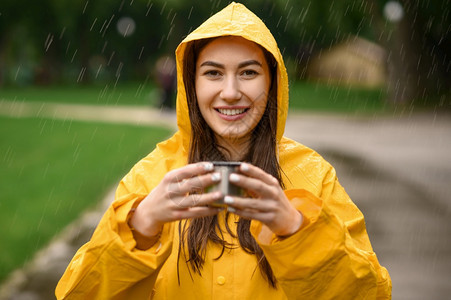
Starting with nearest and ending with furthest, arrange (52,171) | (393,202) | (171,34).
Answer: (393,202)
(52,171)
(171,34)

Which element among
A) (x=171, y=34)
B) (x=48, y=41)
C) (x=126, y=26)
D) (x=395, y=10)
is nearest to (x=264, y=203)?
(x=395, y=10)

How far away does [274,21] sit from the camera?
46.2 meters

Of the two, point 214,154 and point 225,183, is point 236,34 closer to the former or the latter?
point 214,154

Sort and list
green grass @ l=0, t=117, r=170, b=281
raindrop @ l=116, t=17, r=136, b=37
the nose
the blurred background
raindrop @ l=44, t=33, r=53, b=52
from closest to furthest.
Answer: the nose → the blurred background → green grass @ l=0, t=117, r=170, b=281 → raindrop @ l=44, t=33, r=53, b=52 → raindrop @ l=116, t=17, r=136, b=37

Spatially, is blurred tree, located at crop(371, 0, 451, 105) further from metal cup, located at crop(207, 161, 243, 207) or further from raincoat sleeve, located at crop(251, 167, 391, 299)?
metal cup, located at crop(207, 161, 243, 207)

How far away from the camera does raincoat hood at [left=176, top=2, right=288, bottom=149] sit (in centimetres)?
212

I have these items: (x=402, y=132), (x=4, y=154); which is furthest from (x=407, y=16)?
(x=4, y=154)

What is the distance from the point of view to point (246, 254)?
2.06 metres

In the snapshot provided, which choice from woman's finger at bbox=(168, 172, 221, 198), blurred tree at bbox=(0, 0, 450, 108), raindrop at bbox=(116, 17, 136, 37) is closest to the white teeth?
woman's finger at bbox=(168, 172, 221, 198)

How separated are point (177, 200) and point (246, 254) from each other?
0.55 m

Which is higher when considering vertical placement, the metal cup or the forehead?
the forehead

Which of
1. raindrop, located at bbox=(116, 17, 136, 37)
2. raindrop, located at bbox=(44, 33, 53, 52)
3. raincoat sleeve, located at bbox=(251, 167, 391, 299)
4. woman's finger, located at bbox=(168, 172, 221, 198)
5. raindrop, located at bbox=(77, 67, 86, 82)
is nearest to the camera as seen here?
woman's finger, located at bbox=(168, 172, 221, 198)

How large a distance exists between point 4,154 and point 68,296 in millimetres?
11000

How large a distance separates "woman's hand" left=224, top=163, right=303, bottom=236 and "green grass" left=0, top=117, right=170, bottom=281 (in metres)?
4.00
